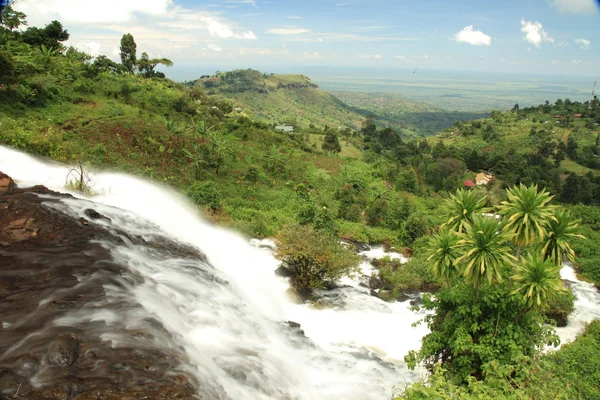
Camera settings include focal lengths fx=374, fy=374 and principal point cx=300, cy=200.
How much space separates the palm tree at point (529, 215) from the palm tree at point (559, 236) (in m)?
0.29

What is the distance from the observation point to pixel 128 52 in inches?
1844

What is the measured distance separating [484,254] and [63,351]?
10.6 m

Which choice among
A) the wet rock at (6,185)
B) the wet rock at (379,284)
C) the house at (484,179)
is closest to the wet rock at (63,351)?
the wet rock at (6,185)

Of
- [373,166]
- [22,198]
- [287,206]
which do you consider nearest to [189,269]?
[22,198]

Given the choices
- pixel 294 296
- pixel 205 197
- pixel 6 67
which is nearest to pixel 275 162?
pixel 205 197

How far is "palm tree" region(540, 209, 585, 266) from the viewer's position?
40.9 ft

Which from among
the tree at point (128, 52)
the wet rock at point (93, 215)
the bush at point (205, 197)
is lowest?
the bush at point (205, 197)

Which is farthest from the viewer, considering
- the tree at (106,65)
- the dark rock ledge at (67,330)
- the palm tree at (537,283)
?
the tree at (106,65)

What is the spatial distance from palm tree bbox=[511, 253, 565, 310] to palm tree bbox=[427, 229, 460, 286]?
2.15 meters

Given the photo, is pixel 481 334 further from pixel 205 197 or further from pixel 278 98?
pixel 278 98

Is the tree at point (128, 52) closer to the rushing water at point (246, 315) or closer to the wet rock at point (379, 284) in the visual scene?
the rushing water at point (246, 315)

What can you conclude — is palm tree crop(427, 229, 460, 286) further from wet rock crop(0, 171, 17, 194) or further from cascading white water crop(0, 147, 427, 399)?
wet rock crop(0, 171, 17, 194)

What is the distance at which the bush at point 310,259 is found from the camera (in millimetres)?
16312

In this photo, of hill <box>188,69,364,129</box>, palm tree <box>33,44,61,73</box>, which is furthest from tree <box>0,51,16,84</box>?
hill <box>188,69,364,129</box>
